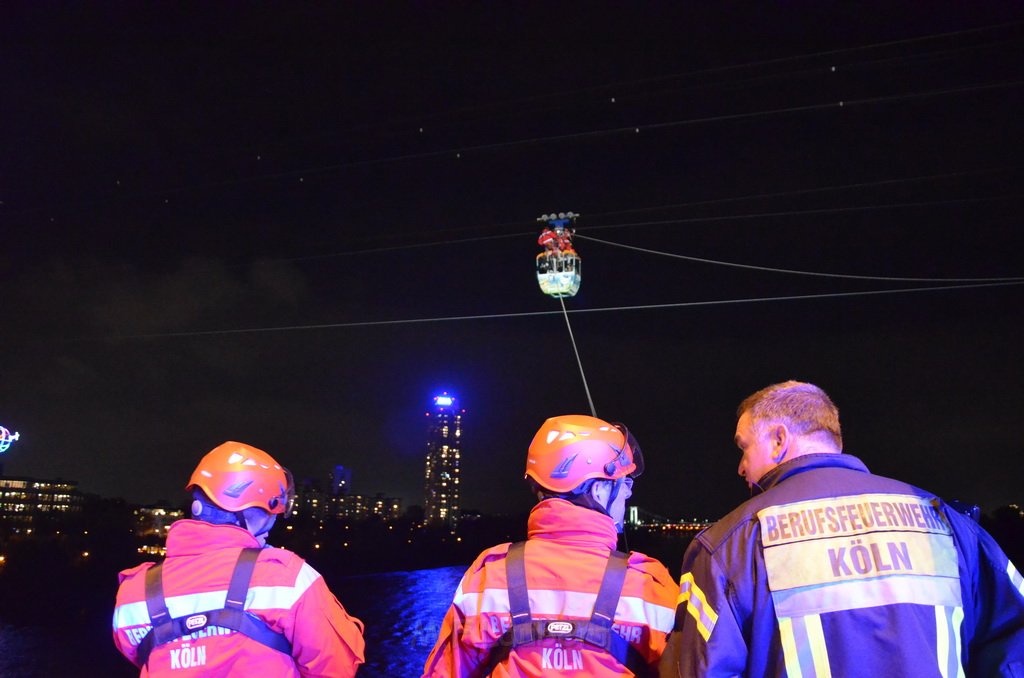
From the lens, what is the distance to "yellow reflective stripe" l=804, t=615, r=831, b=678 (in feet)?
7.51

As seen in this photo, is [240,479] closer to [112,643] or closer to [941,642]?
[941,642]

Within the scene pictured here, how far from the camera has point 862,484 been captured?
2.47m

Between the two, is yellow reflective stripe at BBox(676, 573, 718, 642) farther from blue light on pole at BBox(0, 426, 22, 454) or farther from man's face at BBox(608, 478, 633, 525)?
blue light on pole at BBox(0, 426, 22, 454)

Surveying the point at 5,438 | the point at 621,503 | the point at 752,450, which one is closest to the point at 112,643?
the point at 5,438

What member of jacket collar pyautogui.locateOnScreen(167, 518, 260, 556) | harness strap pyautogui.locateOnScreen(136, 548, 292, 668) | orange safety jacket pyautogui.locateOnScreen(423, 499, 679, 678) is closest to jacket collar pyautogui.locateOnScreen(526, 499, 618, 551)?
orange safety jacket pyautogui.locateOnScreen(423, 499, 679, 678)

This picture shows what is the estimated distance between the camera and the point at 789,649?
230 cm

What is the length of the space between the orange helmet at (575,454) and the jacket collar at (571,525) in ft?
A: 0.51

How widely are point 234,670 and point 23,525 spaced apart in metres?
149

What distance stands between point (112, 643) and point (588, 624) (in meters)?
59.4

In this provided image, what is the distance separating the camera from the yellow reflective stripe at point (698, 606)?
234 centimetres

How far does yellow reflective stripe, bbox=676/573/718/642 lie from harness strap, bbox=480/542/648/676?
1.73ft

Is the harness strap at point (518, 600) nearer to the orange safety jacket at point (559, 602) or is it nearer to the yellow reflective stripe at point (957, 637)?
the orange safety jacket at point (559, 602)

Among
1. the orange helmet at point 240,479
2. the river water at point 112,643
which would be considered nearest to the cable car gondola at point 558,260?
the orange helmet at point 240,479

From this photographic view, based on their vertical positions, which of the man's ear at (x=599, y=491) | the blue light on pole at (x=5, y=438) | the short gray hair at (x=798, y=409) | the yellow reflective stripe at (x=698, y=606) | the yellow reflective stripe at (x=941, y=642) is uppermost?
the blue light on pole at (x=5, y=438)
